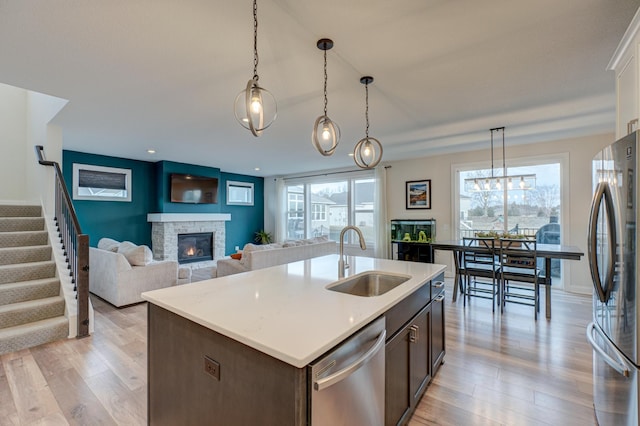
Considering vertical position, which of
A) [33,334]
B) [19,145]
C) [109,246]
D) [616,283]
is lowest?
[33,334]

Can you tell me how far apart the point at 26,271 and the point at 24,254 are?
33cm

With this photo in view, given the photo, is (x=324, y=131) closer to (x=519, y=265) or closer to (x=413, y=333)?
(x=413, y=333)

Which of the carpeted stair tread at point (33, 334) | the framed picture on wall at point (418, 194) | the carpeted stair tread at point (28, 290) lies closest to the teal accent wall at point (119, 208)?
the carpeted stair tread at point (28, 290)

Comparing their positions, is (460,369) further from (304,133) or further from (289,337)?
(304,133)

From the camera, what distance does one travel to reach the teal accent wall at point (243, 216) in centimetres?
826

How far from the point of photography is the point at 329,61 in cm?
238

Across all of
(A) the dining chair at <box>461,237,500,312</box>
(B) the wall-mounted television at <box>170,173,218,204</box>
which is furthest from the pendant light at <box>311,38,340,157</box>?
(B) the wall-mounted television at <box>170,173,218,204</box>

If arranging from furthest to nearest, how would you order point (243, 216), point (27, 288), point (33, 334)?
point (243, 216)
point (27, 288)
point (33, 334)

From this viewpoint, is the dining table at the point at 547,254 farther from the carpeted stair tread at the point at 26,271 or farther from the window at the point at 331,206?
the carpeted stair tread at the point at 26,271

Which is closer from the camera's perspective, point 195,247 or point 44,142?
point 44,142

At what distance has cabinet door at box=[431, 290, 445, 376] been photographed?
7.18 ft

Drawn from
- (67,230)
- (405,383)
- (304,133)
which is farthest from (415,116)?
(67,230)

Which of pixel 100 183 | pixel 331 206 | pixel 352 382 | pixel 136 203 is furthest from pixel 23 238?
pixel 331 206

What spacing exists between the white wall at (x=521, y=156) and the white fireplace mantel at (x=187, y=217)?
436 cm
